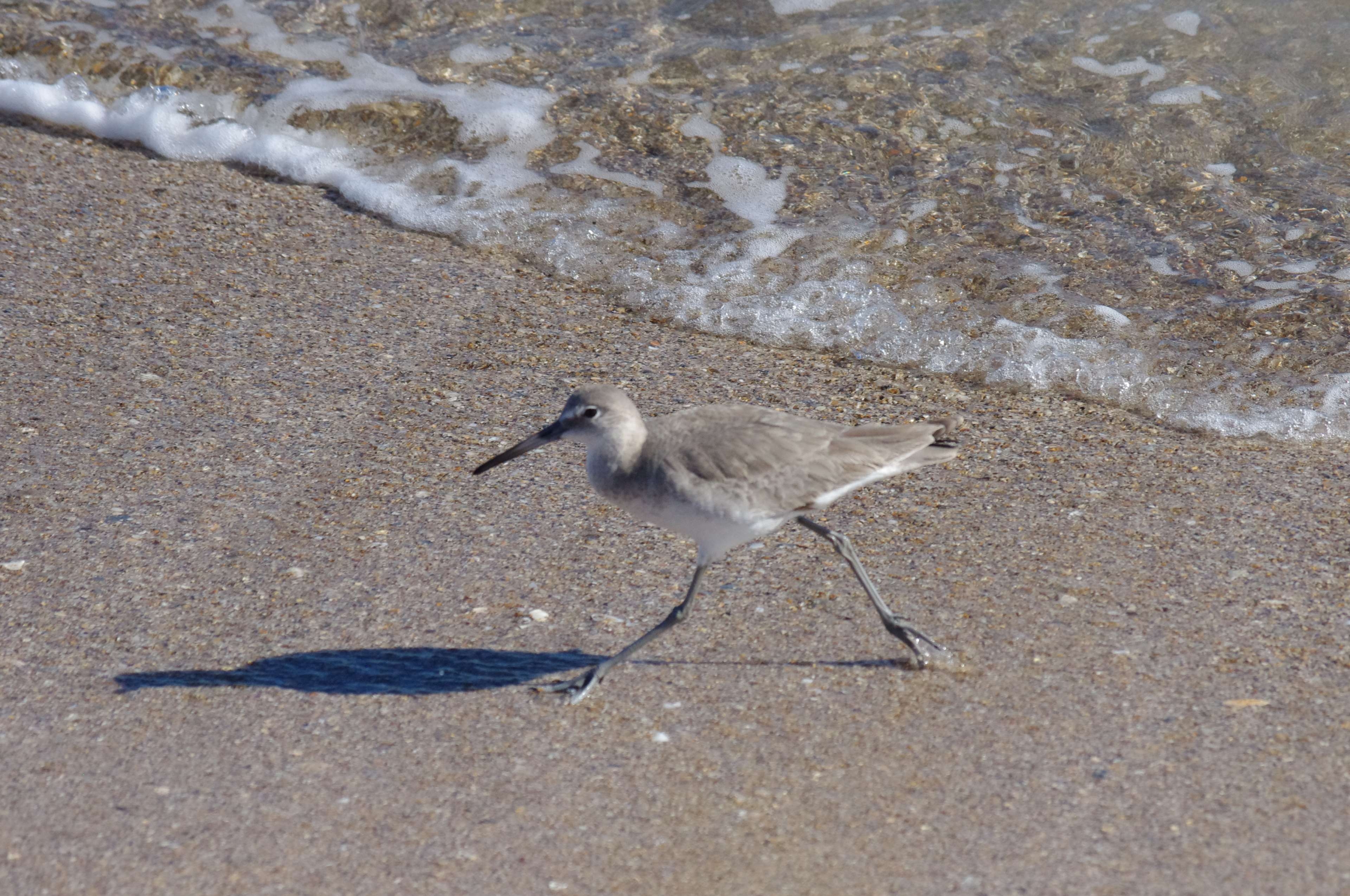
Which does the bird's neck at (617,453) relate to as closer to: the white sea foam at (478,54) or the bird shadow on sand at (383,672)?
the bird shadow on sand at (383,672)

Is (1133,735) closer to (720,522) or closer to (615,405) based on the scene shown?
(720,522)

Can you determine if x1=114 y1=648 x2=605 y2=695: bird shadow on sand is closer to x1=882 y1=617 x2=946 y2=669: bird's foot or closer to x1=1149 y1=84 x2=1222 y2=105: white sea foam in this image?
x1=882 y1=617 x2=946 y2=669: bird's foot

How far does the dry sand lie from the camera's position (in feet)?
9.77

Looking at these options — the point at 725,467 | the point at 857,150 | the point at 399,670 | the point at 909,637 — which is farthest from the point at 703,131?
the point at 399,670

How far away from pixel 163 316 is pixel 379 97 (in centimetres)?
272

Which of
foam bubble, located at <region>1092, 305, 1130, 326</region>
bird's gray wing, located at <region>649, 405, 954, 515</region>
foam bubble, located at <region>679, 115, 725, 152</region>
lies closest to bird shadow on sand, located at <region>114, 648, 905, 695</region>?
bird's gray wing, located at <region>649, 405, 954, 515</region>

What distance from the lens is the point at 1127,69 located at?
803 cm

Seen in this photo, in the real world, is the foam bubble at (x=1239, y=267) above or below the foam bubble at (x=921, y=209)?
above

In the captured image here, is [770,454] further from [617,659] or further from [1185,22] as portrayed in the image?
[1185,22]

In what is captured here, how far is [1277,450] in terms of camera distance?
15.9 ft

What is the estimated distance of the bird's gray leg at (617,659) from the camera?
3.58 m

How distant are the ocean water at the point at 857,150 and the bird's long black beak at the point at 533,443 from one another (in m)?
2.05

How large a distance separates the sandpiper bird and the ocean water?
73.8 inches

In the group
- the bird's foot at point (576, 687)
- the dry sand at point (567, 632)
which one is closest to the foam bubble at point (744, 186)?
the dry sand at point (567, 632)
